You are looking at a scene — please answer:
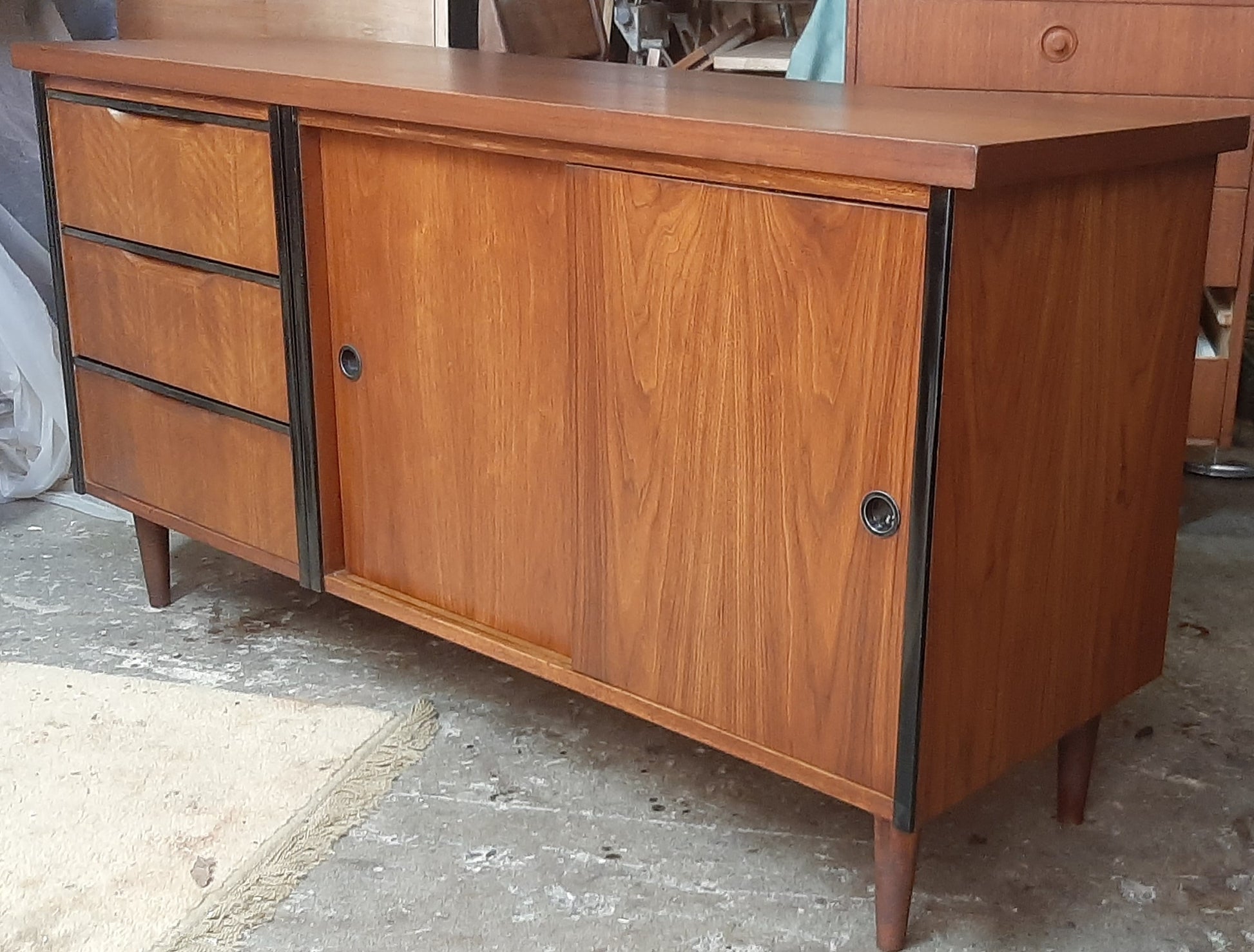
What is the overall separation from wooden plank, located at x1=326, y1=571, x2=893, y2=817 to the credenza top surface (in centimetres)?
47

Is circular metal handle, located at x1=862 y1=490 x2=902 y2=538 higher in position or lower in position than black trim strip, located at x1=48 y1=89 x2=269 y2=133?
lower

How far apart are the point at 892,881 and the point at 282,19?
1.64m

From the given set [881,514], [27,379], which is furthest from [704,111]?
[27,379]

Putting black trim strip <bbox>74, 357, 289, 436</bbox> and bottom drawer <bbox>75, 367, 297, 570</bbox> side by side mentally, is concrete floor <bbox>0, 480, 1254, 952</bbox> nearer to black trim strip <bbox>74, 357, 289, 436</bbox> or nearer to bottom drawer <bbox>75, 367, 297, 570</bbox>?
bottom drawer <bbox>75, 367, 297, 570</bbox>

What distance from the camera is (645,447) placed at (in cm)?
119

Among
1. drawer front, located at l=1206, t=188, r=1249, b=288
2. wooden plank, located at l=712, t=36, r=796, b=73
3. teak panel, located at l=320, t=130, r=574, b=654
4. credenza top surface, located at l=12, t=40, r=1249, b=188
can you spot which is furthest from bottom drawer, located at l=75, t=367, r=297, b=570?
drawer front, located at l=1206, t=188, r=1249, b=288

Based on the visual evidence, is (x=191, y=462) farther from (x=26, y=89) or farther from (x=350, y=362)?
(x=26, y=89)

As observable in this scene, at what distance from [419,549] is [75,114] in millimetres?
661

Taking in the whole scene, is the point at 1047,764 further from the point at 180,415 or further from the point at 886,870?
the point at 180,415

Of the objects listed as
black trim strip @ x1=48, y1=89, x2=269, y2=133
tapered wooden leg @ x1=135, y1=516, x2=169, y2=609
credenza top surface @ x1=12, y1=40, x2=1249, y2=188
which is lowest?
tapered wooden leg @ x1=135, y1=516, x2=169, y2=609

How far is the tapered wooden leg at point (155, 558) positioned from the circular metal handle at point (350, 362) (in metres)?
0.48

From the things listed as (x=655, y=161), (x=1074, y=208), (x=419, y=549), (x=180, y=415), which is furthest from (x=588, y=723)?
(x=1074, y=208)

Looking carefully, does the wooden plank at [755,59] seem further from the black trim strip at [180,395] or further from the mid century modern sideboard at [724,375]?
the black trim strip at [180,395]

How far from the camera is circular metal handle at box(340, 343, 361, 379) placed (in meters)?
1.46
